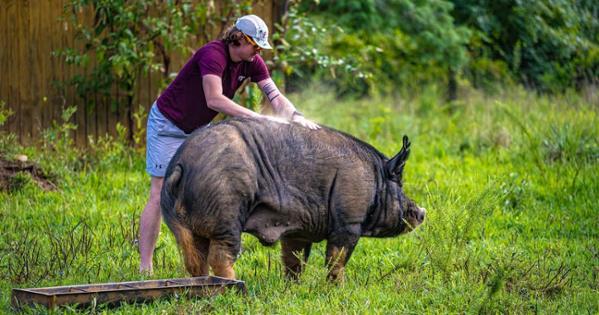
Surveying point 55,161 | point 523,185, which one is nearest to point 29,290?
point 55,161

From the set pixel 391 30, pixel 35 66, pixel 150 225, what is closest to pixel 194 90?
pixel 150 225

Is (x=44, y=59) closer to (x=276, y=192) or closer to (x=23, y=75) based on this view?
(x=23, y=75)

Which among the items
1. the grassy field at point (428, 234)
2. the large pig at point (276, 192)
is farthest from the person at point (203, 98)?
the grassy field at point (428, 234)

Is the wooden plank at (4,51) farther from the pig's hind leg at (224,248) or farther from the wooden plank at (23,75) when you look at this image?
the pig's hind leg at (224,248)

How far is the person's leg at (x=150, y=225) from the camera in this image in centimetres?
660

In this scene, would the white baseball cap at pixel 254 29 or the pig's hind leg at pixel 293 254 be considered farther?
the pig's hind leg at pixel 293 254

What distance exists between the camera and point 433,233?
256 inches

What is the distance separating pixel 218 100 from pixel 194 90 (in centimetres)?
36

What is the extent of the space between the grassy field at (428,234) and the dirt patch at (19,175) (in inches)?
2.5

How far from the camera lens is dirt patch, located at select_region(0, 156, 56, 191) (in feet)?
29.9

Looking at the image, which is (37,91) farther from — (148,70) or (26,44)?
(148,70)

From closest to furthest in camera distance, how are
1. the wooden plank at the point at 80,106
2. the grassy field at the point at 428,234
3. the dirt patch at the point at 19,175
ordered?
the grassy field at the point at 428,234 < the dirt patch at the point at 19,175 < the wooden plank at the point at 80,106

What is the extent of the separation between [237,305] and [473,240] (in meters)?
3.26

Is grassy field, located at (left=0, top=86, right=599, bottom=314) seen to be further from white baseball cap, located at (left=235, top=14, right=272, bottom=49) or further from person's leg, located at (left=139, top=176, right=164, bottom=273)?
white baseball cap, located at (left=235, top=14, right=272, bottom=49)
